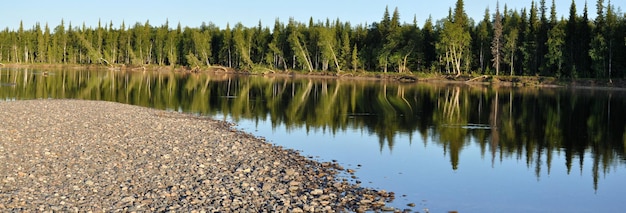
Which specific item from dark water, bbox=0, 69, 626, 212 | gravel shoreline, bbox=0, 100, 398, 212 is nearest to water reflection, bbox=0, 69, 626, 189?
dark water, bbox=0, 69, 626, 212

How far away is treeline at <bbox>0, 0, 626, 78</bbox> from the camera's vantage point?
9462 cm

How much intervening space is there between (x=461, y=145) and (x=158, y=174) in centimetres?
1618

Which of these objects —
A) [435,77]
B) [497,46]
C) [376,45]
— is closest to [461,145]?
[497,46]

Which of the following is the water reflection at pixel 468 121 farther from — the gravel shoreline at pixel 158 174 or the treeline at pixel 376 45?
the treeline at pixel 376 45

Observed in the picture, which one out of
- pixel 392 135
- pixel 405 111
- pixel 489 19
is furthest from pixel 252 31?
pixel 392 135

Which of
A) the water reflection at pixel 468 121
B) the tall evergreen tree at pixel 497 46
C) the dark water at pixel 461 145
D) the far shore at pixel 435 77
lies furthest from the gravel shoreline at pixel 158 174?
the tall evergreen tree at pixel 497 46

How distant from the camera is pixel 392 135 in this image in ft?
101

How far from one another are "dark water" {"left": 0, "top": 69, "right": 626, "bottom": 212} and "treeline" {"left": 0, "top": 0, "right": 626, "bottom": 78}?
46.0 meters

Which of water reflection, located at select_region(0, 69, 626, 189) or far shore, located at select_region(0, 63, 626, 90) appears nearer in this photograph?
water reflection, located at select_region(0, 69, 626, 189)

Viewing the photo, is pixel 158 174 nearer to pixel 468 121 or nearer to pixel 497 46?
pixel 468 121

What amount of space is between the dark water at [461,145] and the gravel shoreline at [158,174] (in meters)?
2.26

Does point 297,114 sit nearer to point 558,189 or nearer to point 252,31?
point 558,189

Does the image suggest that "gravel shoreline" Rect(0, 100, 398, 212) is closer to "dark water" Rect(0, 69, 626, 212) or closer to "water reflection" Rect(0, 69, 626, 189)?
Result: "dark water" Rect(0, 69, 626, 212)

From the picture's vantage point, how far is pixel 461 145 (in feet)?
90.6
